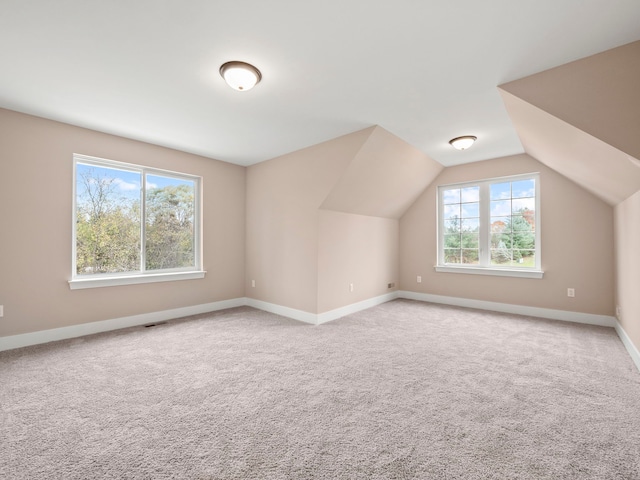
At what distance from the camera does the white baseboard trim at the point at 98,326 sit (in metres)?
3.11

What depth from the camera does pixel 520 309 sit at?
4.60m

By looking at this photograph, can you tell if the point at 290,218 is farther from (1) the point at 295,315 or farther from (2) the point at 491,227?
(2) the point at 491,227

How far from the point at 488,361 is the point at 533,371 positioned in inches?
13.9

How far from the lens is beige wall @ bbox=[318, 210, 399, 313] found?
168 inches

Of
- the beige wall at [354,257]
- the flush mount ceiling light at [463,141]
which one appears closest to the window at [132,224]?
the beige wall at [354,257]

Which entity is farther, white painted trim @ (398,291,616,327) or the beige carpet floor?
white painted trim @ (398,291,616,327)

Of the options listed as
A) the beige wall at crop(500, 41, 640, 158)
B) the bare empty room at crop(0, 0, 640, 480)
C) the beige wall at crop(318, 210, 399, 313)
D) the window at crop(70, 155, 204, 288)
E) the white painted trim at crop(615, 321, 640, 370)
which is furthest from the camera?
the beige wall at crop(318, 210, 399, 313)

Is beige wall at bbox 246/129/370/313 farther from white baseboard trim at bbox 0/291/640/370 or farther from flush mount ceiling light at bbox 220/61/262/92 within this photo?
flush mount ceiling light at bbox 220/61/262/92

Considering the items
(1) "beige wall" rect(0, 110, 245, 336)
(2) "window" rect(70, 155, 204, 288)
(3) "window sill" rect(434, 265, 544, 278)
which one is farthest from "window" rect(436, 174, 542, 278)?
(1) "beige wall" rect(0, 110, 245, 336)

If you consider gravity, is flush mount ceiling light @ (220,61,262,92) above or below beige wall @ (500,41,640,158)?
above

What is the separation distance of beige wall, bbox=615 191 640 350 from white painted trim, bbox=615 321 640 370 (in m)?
0.05

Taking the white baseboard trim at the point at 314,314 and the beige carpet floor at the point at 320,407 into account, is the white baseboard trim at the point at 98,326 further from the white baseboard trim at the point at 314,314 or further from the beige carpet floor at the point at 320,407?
the white baseboard trim at the point at 314,314

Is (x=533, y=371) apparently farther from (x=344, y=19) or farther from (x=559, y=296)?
(x=344, y=19)

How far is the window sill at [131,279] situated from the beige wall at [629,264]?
5.25 metres
